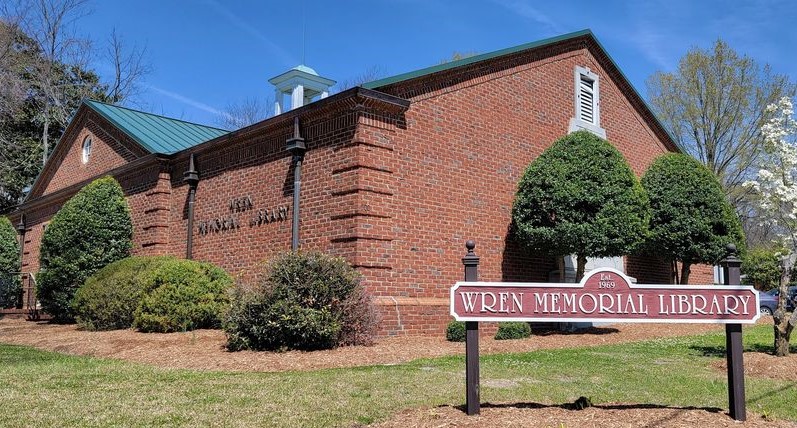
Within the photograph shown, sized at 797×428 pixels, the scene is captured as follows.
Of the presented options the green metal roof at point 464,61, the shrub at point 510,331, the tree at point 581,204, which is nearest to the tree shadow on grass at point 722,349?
the tree at point 581,204

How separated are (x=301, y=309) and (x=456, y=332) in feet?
10.2

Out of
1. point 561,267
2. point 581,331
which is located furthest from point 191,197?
point 581,331

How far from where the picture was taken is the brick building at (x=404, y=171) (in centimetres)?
1274

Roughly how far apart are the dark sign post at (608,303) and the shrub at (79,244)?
590 inches

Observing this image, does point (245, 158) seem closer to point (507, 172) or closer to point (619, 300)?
point (507, 172)

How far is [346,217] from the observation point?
1262 cm

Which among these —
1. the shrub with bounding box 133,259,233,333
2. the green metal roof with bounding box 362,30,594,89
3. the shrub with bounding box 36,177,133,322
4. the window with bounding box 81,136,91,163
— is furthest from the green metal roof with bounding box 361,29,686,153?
the window with bounding box 81,136,91,163

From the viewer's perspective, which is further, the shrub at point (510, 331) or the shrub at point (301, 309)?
the shrub at point (510, 331)

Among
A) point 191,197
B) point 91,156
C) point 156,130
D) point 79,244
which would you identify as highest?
point 156,130

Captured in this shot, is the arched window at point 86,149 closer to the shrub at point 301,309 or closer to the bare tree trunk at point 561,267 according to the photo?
the shrub at point 301,309

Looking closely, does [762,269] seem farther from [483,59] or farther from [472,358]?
[472,358]

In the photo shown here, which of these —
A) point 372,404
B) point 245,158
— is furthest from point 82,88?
point 372,404

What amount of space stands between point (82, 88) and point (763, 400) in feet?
138

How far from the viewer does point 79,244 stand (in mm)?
18562
